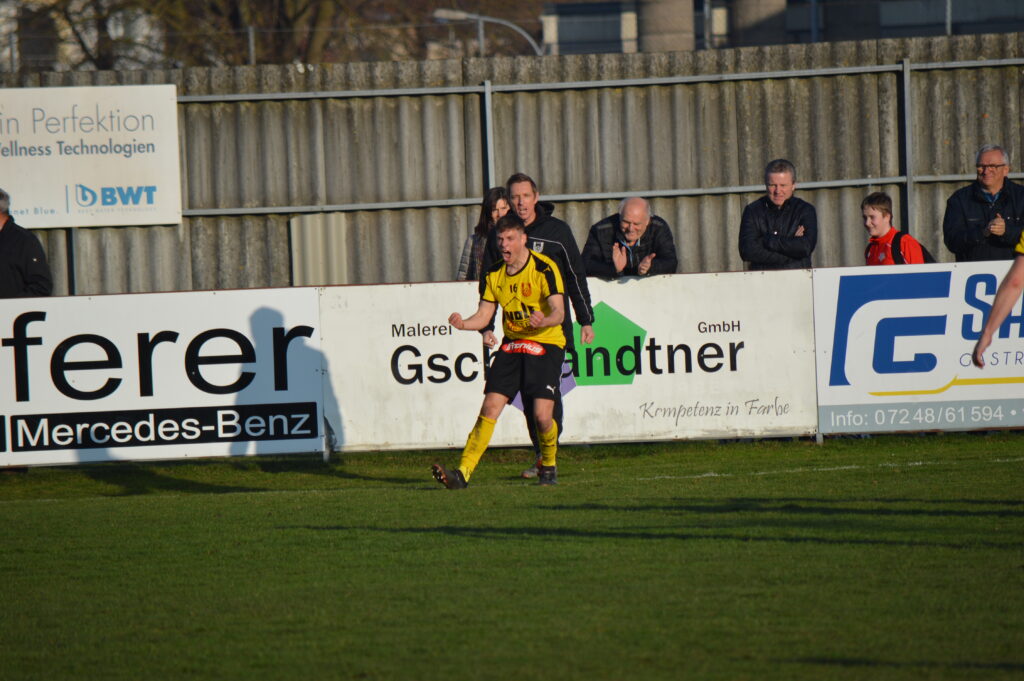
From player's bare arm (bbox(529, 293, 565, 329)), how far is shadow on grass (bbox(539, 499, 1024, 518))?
4.61ft

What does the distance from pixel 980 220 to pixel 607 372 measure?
12.0 feet

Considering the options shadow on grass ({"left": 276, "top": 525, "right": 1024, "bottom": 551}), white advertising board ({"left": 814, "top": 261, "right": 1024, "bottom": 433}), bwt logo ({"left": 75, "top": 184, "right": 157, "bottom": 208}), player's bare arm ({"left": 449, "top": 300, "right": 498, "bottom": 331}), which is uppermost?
bwt logo ({"left": 75, "top": 184, "right": 157, "bottom": 208})

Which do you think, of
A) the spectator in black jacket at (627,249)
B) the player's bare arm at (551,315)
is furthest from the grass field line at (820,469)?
the spectator in black jacket at (627,249)

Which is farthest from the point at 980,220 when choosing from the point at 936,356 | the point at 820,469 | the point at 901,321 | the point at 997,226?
the point at 820,469

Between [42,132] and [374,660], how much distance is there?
14.3 meters

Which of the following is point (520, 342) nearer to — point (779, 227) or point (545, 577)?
point (545, 577)

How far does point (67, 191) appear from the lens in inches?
704

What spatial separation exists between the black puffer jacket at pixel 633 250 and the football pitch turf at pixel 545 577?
2.09 meters

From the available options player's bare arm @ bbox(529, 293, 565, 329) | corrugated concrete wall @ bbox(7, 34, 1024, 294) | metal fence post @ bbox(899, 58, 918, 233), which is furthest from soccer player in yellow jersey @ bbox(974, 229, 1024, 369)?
metal fence post @ bbox(899, 58, 918, 233)

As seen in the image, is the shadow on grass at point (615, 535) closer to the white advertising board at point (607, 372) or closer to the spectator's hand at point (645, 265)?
the white advertising board at point (607, 372)

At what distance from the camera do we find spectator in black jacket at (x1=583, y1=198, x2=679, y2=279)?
12086 mm

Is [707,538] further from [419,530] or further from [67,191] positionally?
[67,191]

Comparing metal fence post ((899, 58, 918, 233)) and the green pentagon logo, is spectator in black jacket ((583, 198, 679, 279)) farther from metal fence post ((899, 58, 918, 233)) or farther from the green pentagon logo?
metal fence post ((899, 58, 918, 233))

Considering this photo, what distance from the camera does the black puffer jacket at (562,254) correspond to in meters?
10.1
